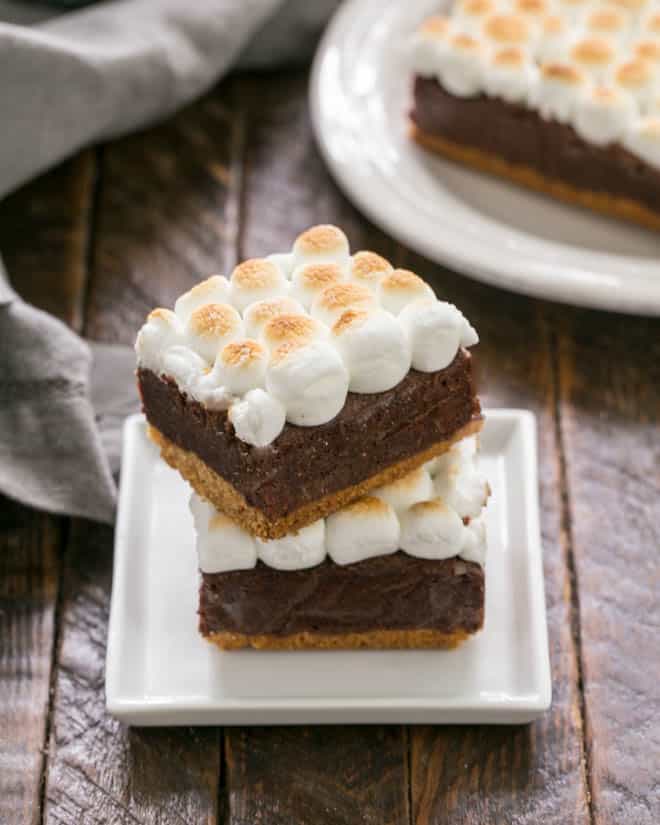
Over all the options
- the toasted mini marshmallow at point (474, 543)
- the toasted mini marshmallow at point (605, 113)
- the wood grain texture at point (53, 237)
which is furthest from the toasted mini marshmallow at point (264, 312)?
the toasted mini marshmallow at point (605, 113)

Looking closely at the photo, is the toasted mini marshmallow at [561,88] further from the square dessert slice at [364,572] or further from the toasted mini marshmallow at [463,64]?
the square dessert slice at [364,572]

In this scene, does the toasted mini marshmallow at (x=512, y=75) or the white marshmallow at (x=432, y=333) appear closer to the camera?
the white marshmallow at (x=432, y=333)

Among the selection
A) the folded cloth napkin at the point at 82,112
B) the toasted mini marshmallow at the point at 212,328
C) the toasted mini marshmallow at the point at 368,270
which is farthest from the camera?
the folded cloth napkin at the point at 82,112

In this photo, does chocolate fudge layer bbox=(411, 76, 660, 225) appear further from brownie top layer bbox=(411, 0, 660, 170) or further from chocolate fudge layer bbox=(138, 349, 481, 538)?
chocolate fudge layer bbox=(138, 349, 481, 538)

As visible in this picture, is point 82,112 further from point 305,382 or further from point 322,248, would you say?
point 305,382

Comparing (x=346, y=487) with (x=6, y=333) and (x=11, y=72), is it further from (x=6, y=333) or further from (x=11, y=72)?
(x=11, y=72)

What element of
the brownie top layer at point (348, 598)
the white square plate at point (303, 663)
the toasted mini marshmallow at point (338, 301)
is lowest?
the white square plate at point (303, 663)
